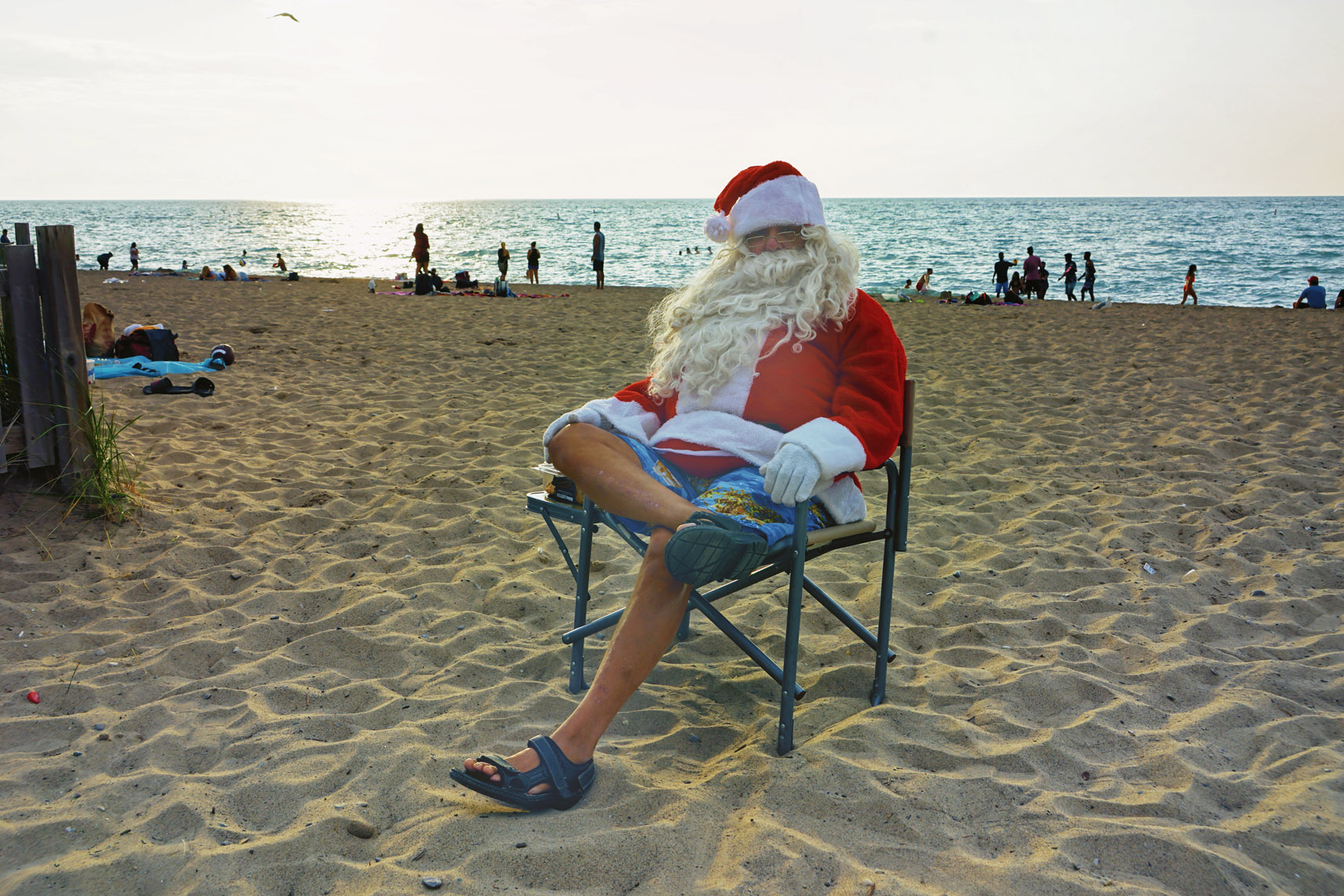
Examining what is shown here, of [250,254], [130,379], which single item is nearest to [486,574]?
[130,379]

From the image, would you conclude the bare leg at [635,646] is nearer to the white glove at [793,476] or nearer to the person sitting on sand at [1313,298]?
the white glove at [793,476]

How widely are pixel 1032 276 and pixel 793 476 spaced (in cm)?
1761

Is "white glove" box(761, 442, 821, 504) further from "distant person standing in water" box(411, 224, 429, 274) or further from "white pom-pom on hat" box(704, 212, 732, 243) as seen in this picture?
"distant person standing in water" box(411, 224, 429, 274)

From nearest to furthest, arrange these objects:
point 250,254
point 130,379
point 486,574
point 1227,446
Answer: point 486,574, point 1227,446, point 130,379, point 250,254

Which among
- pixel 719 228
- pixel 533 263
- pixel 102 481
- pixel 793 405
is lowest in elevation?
pixel 102 481

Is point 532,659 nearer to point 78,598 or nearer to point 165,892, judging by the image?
point 165,892

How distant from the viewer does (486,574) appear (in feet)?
11.0

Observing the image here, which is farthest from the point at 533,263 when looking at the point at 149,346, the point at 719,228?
the point at 719,228

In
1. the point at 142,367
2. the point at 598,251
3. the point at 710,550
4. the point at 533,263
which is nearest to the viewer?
the point at 710,550

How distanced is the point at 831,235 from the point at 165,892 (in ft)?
7.56

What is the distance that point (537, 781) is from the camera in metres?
1.89

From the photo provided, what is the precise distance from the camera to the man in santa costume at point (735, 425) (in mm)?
1946

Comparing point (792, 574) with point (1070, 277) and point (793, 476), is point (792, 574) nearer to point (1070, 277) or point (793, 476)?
point (793, 476)

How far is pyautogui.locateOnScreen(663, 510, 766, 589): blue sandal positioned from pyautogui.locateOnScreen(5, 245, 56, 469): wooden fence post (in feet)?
10.2
